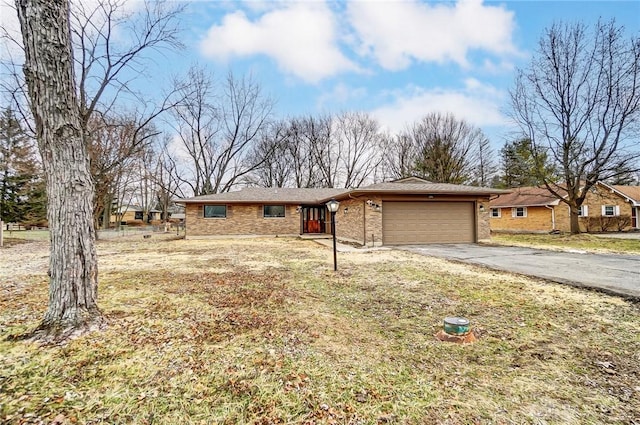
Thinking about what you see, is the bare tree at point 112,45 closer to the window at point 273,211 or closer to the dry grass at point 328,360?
the window at point 273,211

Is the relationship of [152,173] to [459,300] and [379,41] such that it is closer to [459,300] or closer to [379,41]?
[379,41]

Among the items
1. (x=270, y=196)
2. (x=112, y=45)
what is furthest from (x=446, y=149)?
(x=112, y=45)

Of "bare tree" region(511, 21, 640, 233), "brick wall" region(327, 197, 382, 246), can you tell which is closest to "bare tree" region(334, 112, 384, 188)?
"bare tree" region(511, 21, 640, 233)

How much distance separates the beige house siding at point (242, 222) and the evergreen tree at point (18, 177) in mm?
9288

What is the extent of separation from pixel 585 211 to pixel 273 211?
20.6 meters

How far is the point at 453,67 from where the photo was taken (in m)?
14.6

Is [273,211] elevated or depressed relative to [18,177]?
depressed

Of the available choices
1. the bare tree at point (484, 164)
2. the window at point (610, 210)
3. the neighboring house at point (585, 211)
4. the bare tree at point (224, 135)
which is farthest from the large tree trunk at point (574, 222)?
the bare tree at point (224, 135)

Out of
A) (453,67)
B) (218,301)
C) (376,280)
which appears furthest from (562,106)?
(218,301)

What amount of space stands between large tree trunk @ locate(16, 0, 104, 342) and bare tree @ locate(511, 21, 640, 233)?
65.0 feet

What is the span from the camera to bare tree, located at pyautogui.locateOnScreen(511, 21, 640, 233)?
48.5ft

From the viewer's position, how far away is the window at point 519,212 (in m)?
22.3

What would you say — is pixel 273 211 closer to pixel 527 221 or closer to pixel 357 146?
pixel 357 146

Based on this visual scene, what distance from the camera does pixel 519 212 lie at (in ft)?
74.3
